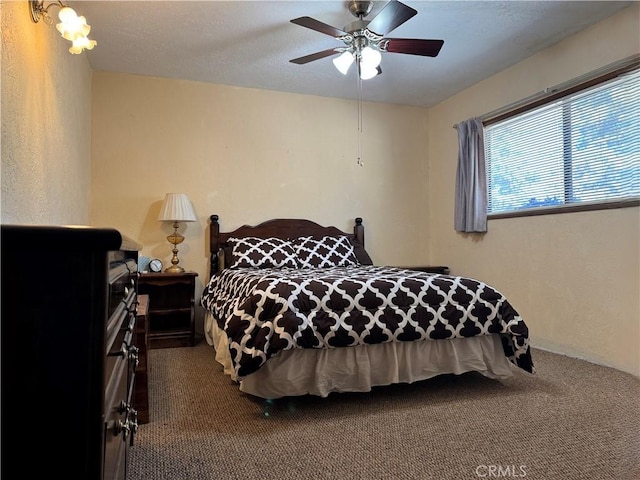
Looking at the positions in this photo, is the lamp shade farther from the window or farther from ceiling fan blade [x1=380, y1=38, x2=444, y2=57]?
the window

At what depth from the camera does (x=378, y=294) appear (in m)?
2.16

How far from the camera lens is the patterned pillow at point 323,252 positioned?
3.57m

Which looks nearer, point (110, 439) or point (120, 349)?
point (110, 439)

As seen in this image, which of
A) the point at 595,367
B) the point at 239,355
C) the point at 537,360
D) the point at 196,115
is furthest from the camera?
the point at 196,115

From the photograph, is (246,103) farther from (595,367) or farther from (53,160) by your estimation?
(595,367)

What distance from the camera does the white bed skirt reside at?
6.45 ft

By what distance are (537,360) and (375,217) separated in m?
2.13

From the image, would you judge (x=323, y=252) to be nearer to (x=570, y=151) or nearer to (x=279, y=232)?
(x=279, y=232)

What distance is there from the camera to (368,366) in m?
2.11

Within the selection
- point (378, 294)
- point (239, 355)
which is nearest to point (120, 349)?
point (239, 355)

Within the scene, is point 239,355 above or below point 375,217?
below

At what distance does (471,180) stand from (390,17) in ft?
6.62

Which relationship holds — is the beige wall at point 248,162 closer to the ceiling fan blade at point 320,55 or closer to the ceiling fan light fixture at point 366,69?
the ceiling fan blade at point 320,55

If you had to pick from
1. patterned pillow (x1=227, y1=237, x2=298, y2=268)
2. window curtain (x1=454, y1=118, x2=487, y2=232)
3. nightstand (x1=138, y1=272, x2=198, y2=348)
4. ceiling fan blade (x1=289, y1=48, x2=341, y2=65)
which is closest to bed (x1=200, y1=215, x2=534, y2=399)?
patterned pillow (x1=227, y1=237, x2=298, y2=268)
